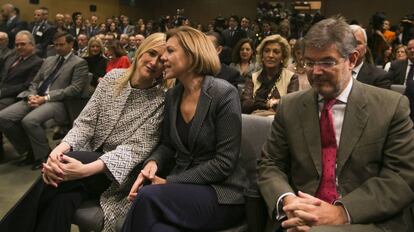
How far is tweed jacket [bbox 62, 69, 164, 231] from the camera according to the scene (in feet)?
6.02

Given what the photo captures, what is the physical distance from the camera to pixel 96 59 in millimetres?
5363

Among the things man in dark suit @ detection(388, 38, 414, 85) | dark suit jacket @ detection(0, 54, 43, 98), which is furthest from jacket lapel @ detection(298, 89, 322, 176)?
man in dark suit @ detection(388, 38, 414, 85)

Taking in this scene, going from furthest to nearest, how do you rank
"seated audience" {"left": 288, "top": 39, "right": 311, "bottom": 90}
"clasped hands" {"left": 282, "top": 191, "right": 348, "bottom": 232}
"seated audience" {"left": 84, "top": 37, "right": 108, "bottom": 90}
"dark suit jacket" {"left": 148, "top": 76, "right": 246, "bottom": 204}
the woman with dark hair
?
"seated audience" {"left": 84, "top": 37, "right": 108, "bottom": 90}
the woman with dark hair
"seated audience" {"left": 288, "top": 39, "right": 311, "bottom": 90}
"dark suit jacket" {"left": 148, "top": 76, "right": 246, "bottom": 204}
"clasped hands" {"left": 282, "top": 191, "right": 348, "bottom": 232}

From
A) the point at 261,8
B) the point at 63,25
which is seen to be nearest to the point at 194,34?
the point at 63,25

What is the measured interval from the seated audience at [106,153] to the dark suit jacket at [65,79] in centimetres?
174

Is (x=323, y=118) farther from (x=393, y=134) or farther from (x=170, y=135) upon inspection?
(x=170, y=135)

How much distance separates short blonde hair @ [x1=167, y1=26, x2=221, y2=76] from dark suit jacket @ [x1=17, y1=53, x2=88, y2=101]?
6.97 feet

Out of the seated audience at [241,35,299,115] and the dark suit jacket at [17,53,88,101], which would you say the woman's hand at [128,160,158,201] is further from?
the dark suit jacket at [17,53,88,101]

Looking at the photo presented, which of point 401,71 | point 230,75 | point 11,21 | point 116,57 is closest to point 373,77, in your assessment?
point 230,75

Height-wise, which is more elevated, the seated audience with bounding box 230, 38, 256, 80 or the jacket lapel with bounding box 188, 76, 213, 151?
the jacket lapel with bounding box 188, 76, 213, 151

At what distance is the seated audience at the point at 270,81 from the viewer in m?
3.12

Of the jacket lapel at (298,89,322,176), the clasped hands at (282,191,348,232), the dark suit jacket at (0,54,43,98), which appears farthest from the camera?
the dark suit jacket at (0,54,43,98)

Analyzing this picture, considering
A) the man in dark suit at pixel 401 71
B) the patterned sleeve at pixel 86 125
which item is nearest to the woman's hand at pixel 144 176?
the patterned sleeve at pixel 86 125

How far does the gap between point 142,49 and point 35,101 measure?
208cm
